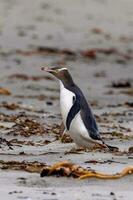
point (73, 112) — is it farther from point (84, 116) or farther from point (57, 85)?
point (57, 85)

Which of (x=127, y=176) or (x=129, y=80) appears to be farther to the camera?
(x=129, y=80)

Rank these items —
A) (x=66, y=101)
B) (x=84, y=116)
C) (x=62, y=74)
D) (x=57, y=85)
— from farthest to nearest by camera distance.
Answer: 1. (x=57, y=85)
2. (x=62, y=74)
3. (x=66, y=101)
4. (x=84, y=116)

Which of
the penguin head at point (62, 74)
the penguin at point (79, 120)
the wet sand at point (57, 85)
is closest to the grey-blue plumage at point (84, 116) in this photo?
the penguin at point (79, 120)

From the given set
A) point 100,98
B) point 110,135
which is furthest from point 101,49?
point 110,135

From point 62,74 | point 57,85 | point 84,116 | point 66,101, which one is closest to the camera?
point 84,116

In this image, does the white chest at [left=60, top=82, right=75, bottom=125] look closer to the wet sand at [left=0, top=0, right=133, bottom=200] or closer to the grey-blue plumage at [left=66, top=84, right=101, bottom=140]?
the grey-blue plumage at [left=66, top=84, right=101, bottom=140]

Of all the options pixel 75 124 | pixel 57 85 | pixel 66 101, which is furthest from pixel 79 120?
pixel 57 85

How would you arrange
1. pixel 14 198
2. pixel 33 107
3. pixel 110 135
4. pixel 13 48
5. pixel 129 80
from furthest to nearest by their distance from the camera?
pixel 13 48 → pixel 129 80 → pixel 33 107 → pixel 110 135 → pixel 14 198

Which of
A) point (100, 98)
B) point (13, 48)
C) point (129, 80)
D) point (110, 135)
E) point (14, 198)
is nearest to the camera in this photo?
point (14, 198)

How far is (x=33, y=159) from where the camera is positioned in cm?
664

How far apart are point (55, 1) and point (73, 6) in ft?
1.58

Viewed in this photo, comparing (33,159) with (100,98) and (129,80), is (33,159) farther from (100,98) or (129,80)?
(129,80)

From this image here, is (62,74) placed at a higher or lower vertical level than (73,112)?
higher

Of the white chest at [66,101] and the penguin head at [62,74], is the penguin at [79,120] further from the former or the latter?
the penguin head at [62,74]
